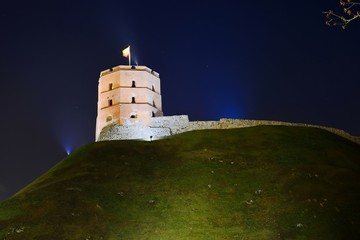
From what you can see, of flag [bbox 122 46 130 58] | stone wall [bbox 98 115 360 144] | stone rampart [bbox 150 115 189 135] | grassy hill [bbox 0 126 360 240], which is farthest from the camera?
flag [bbox 122 46 130 58]

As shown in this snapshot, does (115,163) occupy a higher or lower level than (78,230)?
higher

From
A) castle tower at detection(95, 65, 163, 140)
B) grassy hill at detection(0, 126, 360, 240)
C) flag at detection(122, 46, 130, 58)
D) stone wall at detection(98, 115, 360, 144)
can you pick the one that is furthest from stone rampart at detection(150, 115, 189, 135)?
flag at detection(122, 46, 130, 58)

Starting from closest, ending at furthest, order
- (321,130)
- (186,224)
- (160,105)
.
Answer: (186,224), (321,130), (160,105)

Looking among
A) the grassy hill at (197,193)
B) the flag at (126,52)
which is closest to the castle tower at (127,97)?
the flag at (126,52)

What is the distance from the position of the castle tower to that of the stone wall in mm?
1070

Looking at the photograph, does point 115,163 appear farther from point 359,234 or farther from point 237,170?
point 359,234

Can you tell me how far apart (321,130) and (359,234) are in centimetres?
3352

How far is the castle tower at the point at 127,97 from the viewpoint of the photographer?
6481cm

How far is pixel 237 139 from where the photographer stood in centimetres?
5600

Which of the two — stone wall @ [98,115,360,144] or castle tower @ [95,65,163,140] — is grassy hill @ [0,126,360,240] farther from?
castle tower @ [95,65,163,140]

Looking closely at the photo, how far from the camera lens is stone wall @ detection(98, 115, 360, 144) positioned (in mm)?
63250

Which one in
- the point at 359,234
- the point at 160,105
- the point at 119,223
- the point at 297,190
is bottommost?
the point at 359,234

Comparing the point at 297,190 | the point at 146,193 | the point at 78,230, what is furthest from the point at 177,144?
the point at 78,230

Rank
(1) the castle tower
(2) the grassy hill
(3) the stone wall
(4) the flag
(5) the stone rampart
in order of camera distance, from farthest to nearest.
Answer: (4) the flag → (1) the castle tower → (5) the stone rampart → (3) the stone wall → (2) the grassy hill
